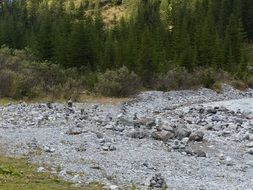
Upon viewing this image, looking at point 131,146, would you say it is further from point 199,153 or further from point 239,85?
point 239,85

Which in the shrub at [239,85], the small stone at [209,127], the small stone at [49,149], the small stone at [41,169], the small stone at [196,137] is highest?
the small stone at [41,169]

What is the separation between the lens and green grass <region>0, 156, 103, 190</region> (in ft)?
49.5

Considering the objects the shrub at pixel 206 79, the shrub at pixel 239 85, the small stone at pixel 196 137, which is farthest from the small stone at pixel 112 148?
the shrub at pixel 239 85

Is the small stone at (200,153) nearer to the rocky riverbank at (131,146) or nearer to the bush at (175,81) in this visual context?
the rocky riverbank at (131,146)

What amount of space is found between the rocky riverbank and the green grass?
553 millimetres

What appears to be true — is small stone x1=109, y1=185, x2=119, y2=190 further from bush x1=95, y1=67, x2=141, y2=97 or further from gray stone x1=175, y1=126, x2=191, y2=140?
bush x1=95, y1=67, x2=141, y2=97

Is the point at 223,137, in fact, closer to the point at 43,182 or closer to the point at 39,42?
the point at 43,182

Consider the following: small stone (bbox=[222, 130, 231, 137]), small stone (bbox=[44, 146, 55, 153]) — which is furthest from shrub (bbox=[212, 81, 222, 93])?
small stone (bbox=[44, 146, 55, 153])

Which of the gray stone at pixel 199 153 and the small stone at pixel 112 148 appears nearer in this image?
the small stone at pixel 112 148

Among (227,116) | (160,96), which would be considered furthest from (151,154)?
(160,96)

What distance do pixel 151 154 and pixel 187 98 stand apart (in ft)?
112

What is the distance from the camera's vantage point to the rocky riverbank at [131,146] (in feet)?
58.4

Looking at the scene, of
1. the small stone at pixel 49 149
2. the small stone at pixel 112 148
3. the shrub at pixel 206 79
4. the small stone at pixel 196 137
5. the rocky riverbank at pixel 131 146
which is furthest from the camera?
the shrub at pixel 206 79

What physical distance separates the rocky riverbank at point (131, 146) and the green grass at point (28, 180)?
1.81 feet
